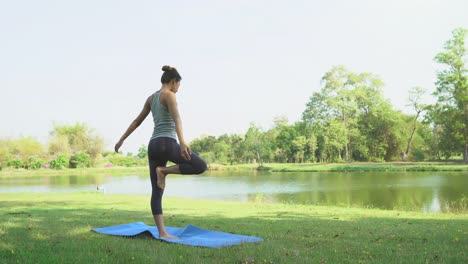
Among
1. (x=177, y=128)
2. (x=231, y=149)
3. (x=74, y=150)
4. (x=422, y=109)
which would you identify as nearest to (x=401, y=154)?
(x=422, y=109)

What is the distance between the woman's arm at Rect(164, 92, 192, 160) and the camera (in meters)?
4.20

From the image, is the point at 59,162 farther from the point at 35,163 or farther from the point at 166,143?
the point at 166,143

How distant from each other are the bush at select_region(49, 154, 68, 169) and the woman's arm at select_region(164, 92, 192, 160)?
64.4m

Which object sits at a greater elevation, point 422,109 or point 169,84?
point 422,109

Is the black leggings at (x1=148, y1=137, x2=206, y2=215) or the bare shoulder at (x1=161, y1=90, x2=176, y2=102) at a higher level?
the bare shoulder at (x1=161, y1=90, x2=176, y2=102)

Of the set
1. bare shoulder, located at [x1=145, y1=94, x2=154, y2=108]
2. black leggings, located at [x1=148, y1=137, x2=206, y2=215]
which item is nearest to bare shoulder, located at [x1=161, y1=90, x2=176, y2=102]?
bare shoulder, located at [x1=145, y1=94, x2=154, y2=108]

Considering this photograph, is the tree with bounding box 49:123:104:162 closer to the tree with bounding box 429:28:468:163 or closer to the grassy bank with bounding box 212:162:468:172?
the grassy bank with bounding box 212:162:468:172

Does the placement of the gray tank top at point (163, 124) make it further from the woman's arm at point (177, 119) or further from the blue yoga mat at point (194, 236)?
the blue yoga mat at point (194, 236)

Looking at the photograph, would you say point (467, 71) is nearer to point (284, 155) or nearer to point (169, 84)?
point (284, 155)

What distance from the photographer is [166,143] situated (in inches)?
175

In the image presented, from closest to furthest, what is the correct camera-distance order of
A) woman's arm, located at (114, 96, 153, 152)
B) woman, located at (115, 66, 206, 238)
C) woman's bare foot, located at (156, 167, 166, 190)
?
woman, located at (115, 66, 206, 238) → woman's bare foot, located at (156, 167, 166, 190) → woman's arm, located at (114, 96, 153, 152)

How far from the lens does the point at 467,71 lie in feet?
142

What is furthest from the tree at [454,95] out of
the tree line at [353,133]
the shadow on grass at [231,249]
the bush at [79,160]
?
the bush at [79,160]

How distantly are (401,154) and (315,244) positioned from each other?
58676 millimetres
